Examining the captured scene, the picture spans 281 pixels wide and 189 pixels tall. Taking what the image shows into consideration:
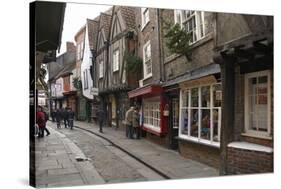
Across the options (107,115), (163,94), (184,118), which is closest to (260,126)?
(184,118)

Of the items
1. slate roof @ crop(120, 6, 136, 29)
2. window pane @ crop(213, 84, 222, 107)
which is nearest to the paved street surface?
window pane @ crop(213, 84, 222, 107)

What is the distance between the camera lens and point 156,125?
495 cm

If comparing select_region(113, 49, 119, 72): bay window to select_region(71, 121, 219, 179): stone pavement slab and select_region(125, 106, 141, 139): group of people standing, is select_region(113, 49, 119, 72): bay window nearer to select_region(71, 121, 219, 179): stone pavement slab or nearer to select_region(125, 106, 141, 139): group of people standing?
select_region(125, 106, 141, 139): group of people standing

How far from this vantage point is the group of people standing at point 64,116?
14.9 feet

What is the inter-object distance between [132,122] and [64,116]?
2.85 feet

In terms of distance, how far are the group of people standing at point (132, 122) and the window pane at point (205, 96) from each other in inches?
33.7

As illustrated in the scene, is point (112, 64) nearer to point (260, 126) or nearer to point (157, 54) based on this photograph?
point (157, 54)

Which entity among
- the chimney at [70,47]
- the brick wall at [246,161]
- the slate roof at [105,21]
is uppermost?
the slate roof at [105,21]

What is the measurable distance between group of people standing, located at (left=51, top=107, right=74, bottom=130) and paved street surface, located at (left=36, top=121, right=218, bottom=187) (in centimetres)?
7

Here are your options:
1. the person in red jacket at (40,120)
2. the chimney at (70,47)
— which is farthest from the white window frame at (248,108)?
the person in red jacket at (40,120)

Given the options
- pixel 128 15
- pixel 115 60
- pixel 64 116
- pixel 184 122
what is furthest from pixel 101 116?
pixel 128 15

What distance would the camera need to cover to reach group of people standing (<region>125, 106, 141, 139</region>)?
15.8 ft

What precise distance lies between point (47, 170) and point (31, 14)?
67.3 inches

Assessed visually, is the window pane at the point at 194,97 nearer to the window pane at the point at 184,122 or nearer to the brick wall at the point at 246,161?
the window pane at the point at 184,122
